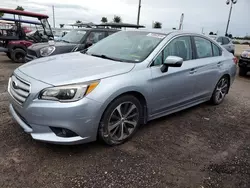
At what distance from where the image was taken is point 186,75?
3873 mm

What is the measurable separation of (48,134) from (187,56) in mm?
2675

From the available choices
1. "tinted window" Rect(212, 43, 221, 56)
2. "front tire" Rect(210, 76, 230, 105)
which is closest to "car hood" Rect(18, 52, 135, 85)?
"tinted window" Rect(212, 43, 221, 56)

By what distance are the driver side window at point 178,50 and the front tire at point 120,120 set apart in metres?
0.77

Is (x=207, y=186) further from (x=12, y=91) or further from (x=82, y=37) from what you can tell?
(x=82, y=37)

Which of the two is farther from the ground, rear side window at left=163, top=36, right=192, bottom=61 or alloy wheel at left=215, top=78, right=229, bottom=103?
rear side window at left=163, top=36, right=192, bottom=61

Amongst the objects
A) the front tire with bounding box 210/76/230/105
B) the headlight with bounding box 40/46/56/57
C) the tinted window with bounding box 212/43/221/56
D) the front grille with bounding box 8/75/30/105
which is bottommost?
the front tire with bounding box 210/76/230/105

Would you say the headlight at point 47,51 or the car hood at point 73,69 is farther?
the headlight at point 47,51

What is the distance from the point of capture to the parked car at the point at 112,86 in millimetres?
2607

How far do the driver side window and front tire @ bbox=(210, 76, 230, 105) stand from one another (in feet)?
4.31

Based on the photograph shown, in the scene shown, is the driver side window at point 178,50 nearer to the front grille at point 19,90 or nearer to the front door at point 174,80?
the front door at point 174,80

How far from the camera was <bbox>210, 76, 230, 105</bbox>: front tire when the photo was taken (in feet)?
16.3

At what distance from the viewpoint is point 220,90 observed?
509 cm

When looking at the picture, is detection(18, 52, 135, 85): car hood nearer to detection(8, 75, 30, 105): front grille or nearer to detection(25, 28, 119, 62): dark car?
detection(8, 75, 30, 105): front grille

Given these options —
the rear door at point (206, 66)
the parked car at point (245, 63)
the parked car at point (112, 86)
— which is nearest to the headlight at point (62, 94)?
the parked car at point (112, 86)
